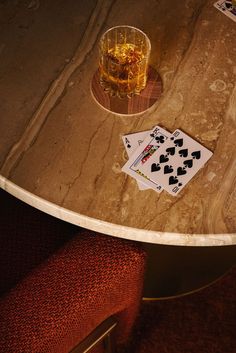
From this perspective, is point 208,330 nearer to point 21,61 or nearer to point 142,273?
point 142,273

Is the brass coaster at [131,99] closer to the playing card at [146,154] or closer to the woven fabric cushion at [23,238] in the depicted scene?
the playing card at [146,154]

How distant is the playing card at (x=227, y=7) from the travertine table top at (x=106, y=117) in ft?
0.08

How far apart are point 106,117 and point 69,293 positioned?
0.49 metres

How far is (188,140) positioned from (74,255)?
1.43 ft

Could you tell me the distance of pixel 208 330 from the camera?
6.58ft

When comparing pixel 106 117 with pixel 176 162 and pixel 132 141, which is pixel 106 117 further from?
pixel 176 162

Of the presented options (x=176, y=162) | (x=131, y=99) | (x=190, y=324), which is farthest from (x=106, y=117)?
(x=190, y=324)

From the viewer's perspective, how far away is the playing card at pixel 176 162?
49.1 inches

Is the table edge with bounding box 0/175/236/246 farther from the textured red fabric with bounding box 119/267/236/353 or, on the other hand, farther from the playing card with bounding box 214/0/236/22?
the textured red fabric with bounding box 119/267/236/353

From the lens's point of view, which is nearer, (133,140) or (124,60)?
(133,140)

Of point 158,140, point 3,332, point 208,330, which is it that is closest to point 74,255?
point 3,332

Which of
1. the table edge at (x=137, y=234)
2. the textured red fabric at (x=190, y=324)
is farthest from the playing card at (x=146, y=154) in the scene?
the textured red fabric at (x=190, y=324)

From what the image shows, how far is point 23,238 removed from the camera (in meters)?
1.48

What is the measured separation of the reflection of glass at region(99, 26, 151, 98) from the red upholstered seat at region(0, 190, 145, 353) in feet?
1.44
